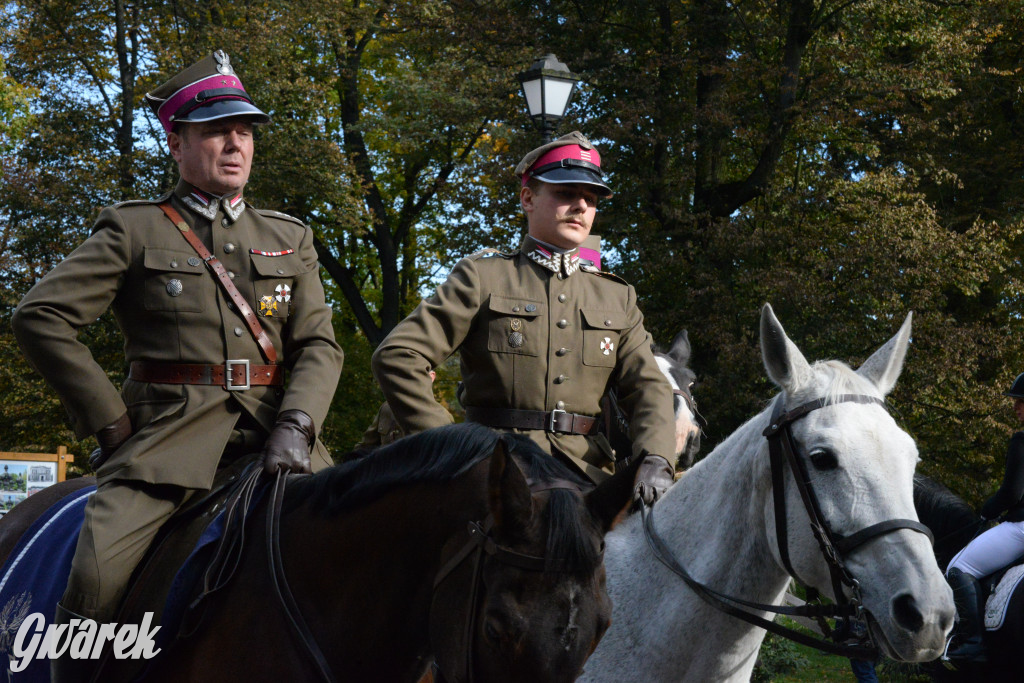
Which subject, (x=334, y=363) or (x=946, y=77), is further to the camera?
(x=946, y=77)

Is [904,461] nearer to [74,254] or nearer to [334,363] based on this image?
[334,363]

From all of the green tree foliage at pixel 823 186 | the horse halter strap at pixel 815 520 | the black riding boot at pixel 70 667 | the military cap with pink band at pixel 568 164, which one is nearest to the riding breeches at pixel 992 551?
the horse halter strap at pixel 815 520

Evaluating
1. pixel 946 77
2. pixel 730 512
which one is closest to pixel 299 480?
pixel 730 512

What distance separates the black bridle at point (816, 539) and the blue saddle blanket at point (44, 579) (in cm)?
182

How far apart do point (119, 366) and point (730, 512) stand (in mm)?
15839

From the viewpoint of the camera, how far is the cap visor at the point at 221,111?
3.40m

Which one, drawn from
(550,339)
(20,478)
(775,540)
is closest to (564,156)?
(550,339)

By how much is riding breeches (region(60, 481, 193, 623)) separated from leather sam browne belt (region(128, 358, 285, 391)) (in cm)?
41

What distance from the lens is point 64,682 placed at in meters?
2.91

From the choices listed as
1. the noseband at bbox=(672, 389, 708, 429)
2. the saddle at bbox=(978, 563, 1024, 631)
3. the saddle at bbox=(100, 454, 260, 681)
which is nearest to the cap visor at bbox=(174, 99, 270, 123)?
the saddle at bbox=(100, 454, 260, 681)

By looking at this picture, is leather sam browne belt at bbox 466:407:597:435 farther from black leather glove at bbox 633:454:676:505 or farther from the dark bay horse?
the dark bay horse

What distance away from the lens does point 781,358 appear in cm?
368

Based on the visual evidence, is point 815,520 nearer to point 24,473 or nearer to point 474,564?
point 474,564

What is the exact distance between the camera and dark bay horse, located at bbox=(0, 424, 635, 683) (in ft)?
6.96
